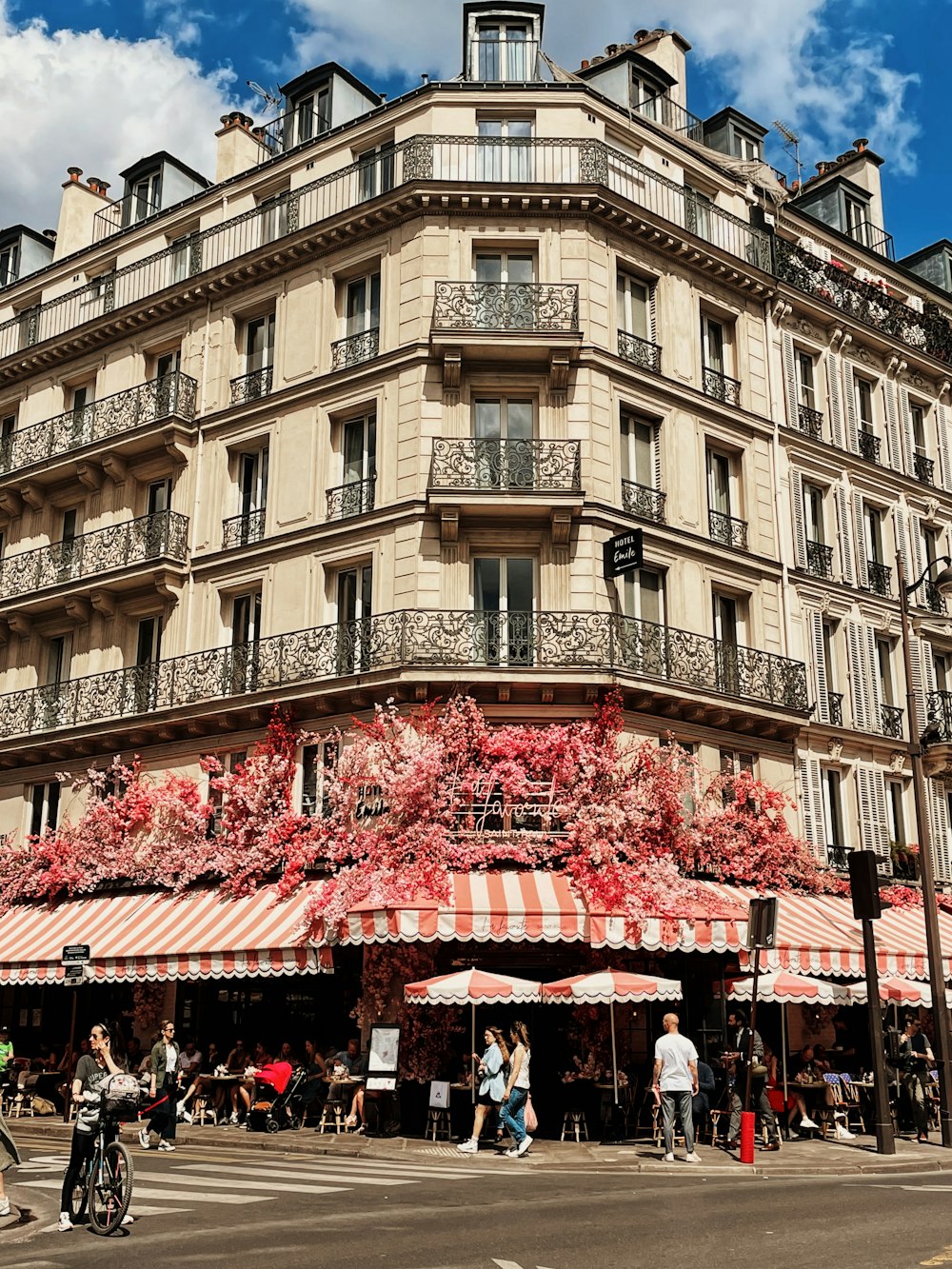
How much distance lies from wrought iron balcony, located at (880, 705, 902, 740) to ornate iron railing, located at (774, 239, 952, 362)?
8.34 m

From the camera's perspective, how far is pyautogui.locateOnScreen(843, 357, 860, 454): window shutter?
2750cm

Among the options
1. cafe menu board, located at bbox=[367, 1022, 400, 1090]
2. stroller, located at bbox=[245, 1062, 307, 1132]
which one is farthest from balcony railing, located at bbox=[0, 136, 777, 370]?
stroller, located at bbox=[245, 1062, 307, 1132]

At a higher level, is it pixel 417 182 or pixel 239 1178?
pixel 417 182

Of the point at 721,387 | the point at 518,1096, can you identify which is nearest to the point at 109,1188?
the point at 518,1096

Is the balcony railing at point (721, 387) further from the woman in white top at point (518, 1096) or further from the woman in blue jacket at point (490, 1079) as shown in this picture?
the woman in white top at point (518, 1096)

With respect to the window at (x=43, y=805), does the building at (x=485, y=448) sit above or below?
above

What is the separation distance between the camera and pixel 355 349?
23.9 metres

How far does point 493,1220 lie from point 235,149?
23921 millimetres

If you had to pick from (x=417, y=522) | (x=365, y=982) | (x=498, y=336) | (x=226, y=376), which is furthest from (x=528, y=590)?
(x=226, y=376)

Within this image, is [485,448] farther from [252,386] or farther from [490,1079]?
[490,1079]

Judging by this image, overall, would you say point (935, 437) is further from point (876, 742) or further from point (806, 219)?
point (876, 742)

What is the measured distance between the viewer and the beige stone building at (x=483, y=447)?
70.9ft

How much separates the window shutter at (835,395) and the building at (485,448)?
6 centimetres

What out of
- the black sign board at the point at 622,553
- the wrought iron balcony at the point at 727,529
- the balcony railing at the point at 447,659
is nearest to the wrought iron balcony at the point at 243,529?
the balcony railing at the point at 447,659
